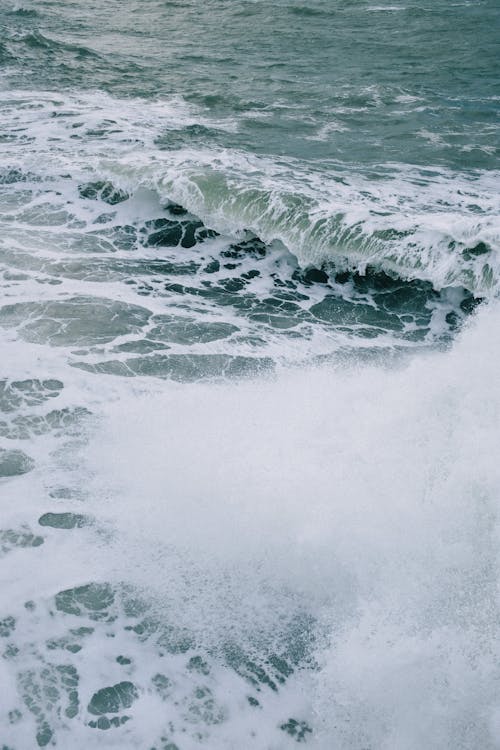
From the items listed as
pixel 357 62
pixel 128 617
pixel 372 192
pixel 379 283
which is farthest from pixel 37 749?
pixel 357 62

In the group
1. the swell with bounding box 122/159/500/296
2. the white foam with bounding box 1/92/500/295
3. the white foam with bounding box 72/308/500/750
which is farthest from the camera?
the white foam with bounding box 1/92/500/295

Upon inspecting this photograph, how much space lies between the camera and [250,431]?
5516mm

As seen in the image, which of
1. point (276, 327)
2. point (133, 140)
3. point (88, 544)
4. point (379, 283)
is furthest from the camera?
point (133, 140)

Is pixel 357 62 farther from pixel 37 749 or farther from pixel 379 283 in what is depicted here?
pixel 37 749

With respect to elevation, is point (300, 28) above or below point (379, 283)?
above

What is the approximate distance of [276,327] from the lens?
294 inches

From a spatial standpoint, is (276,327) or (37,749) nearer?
(37,749)

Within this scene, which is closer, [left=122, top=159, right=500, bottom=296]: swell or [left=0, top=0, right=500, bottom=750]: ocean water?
[left=0, top=0, right=500, bottom=750]: ocean water

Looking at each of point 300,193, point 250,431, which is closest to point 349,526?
point 250,431

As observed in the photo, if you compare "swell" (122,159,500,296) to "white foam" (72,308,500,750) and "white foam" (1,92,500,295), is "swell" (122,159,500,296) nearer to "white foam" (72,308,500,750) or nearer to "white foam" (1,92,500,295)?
"white foam" (1,92,500,295)

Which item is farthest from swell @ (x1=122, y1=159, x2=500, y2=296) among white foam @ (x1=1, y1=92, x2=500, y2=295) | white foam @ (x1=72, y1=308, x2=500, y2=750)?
white foam @ (x1=72, y1=308, x2=500, y2=750)

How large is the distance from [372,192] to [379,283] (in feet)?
7.46

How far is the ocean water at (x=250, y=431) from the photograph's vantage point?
3.80 m

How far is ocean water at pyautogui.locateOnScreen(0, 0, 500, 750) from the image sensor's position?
380 centimetres
